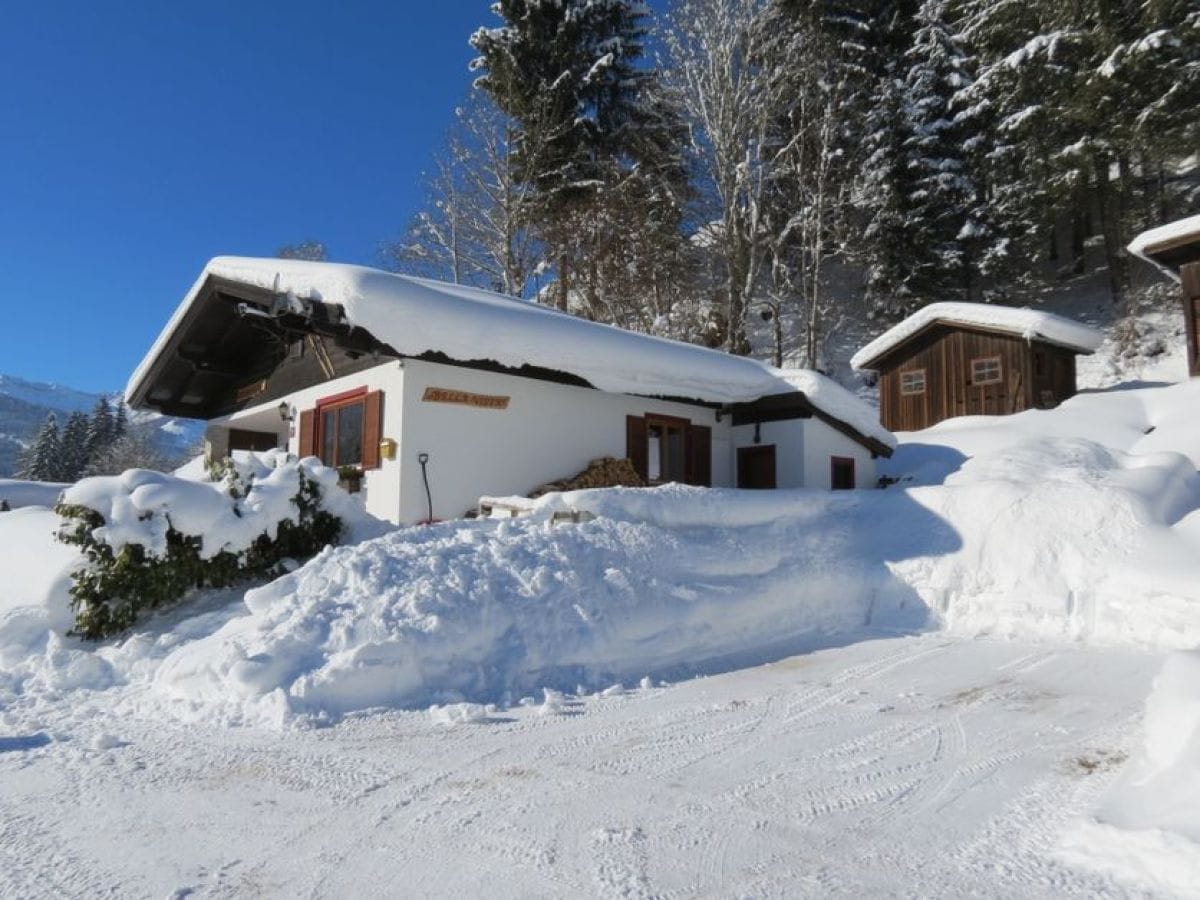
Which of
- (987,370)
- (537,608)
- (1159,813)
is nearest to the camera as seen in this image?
(1159,813)

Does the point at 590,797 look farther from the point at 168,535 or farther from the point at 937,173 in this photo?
the point at 937,173

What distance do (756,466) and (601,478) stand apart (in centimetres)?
399

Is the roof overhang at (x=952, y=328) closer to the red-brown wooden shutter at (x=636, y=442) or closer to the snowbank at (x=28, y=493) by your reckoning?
the red-brown wooden shutter at (x=636, y=442)

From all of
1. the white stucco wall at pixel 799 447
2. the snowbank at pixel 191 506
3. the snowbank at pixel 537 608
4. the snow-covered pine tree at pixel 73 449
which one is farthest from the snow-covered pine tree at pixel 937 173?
the snow-covered pine tree at pixel 73 449

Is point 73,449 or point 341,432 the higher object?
point 73,449

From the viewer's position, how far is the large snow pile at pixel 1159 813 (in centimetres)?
285

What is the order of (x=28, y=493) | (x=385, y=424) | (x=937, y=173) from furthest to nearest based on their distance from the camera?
(x=937, y=173)
(x=28, y=493)
(x=385, y=424)

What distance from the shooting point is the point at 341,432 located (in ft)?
41.3

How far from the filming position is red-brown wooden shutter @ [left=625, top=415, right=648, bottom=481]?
13430 millimetres

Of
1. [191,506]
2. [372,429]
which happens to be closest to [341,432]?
[372,429]

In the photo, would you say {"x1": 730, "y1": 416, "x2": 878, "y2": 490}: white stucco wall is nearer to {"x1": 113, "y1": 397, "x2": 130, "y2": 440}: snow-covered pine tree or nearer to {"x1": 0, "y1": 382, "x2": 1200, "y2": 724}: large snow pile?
{"x1": 0, "y1": 382, "x2": 1200, "y2": 724}: large snow pile

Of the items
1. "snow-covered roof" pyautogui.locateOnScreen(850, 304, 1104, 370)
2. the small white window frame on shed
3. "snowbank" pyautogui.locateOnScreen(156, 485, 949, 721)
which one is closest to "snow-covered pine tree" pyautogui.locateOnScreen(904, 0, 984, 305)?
"snow-covered roof" pyautogui.locateOnScreen(850, 304, 1104, 370)

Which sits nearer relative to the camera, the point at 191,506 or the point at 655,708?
the point at 655,708

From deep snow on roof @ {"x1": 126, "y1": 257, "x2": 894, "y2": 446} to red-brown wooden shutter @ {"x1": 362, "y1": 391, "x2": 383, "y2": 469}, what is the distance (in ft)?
4.28
